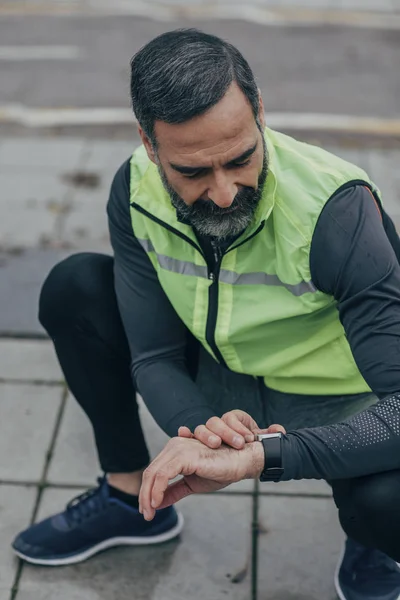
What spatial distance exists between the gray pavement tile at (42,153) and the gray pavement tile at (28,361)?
2.01 meters

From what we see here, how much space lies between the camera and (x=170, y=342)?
9.48 feet

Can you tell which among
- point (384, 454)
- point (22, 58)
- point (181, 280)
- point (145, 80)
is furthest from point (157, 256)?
point (22, 58)

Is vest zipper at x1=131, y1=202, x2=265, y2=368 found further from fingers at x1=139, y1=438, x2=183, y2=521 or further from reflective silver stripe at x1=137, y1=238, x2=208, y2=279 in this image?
fingers at x1=139, y1=438, x2=183, y2=521

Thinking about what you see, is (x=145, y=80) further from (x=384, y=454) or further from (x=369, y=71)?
(x=369, y=71)

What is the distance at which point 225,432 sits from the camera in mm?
2377

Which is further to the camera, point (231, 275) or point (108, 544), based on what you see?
point (108, 544)

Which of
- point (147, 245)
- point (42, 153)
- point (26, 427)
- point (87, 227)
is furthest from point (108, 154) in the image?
point (147, 245)

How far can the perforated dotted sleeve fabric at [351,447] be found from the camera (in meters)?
2.35

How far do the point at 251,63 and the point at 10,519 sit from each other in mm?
5524

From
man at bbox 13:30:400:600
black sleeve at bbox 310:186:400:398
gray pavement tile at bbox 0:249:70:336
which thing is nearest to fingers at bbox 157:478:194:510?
man at bbox 13:30:400:600

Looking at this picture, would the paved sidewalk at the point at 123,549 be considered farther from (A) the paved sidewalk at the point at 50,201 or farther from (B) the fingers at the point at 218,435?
(B) the fingers at the point at 218,435

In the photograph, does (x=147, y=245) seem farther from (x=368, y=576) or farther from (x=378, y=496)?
(x=368, y=576)

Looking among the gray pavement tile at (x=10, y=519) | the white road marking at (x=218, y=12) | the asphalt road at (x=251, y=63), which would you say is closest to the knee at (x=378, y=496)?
the gray pavement tile at (x=10, y=519)

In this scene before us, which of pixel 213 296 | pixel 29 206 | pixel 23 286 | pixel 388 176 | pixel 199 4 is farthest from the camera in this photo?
pixel 199 4
